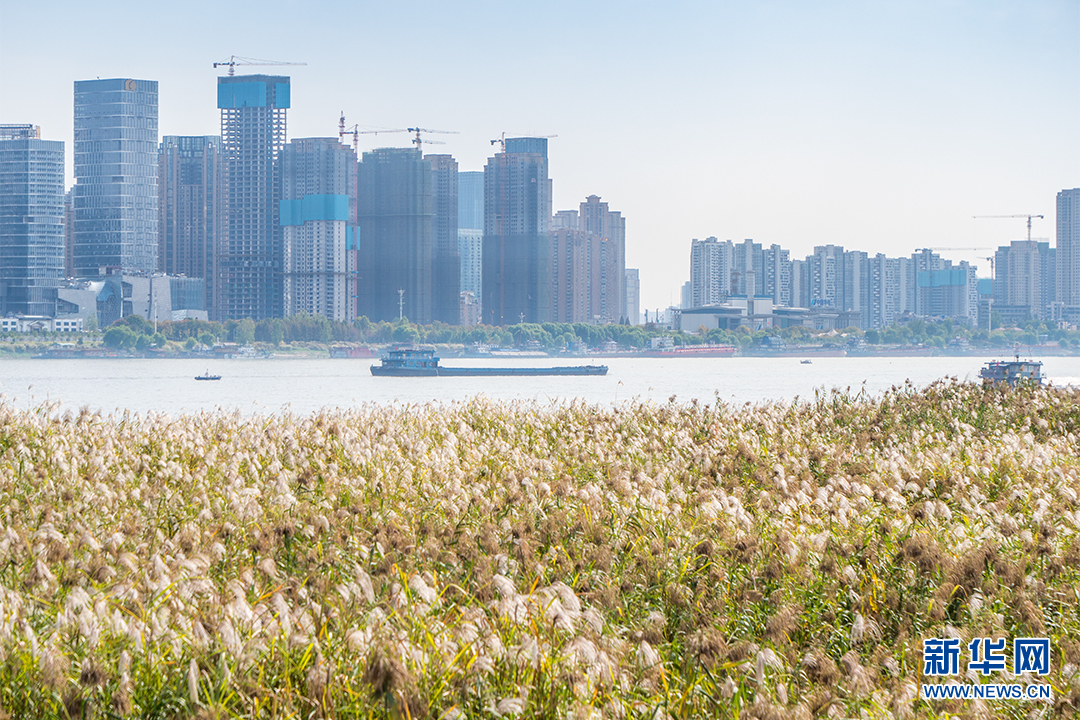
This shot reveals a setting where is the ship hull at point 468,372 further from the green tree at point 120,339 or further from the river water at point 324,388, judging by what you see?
the green tree at point 120,339

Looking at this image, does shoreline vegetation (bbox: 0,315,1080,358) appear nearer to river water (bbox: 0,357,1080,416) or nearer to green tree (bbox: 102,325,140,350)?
green tree (bbox: 102,325,140,350)

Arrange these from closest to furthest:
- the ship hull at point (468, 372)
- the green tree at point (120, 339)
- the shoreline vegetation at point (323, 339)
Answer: the ship hull at point (468, 372) < the green tree at point (120, 339) < the shoreline vegetation at point (323, 339)

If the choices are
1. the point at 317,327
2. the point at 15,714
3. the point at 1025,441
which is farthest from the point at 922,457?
the point at 317,327

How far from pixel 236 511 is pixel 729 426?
27.8 ft

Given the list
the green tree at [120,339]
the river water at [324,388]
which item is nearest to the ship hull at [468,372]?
the river water at [324,388]

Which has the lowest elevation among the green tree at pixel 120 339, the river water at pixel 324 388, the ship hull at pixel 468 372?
the river water at pixel 324 388

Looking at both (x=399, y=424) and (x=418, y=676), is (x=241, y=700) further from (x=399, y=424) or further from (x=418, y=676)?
(x=399, y=424)

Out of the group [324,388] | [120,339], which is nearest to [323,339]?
[120,339]

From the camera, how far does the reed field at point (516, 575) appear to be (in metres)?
4.75

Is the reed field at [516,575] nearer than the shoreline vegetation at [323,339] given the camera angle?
Yes

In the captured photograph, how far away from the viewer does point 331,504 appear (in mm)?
9430

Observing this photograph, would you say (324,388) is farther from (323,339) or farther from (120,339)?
(323,339)

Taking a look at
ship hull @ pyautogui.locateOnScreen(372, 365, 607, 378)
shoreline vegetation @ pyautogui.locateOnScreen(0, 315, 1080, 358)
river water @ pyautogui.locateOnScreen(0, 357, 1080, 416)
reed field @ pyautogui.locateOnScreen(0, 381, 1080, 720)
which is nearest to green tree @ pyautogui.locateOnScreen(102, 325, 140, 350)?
shoreline vegetation @ pyautogui.locateOnScreen(0, 315, 1080, 358)

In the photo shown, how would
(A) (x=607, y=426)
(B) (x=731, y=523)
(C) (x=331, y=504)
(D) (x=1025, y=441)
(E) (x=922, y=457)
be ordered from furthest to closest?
(A) (x=607, y=426) → (D) (x=1025, y=441) → (E) (x=922, y=457) → (C) (x=331, y=504) → (B) (x=731, y=523)
